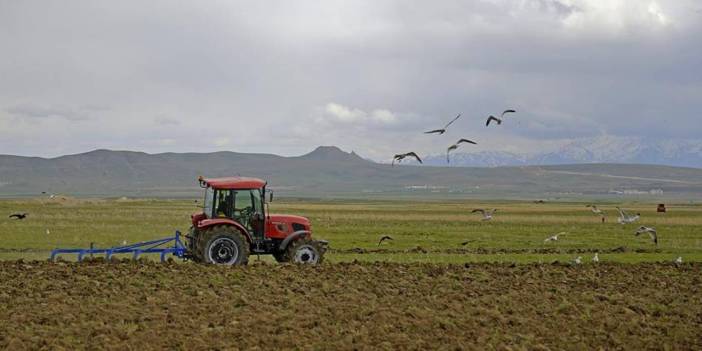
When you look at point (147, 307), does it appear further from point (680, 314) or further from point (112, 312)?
point (680, 314)

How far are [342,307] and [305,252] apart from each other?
6.77 meters

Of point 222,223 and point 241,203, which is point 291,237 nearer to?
point 241,203

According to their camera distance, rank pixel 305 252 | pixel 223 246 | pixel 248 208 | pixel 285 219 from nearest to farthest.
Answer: pixel 223 246 → pixel 248 208 → pixel 285 219 → pixel 305 252

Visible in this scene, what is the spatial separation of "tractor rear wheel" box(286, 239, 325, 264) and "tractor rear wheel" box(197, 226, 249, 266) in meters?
1.22

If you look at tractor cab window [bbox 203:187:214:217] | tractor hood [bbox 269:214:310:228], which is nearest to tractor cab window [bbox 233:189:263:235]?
tractor hood [bbox 269:214:310:228]

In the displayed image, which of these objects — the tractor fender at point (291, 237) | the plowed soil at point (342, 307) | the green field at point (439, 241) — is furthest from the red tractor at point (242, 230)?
the green field at point (439, 241)

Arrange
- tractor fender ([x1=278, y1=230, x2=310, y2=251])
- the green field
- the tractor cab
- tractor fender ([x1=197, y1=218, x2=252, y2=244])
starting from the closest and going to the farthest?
tractor fender ([x1=197, y1=218, x2=252, y2=244]), the tractor cab, tractor fender ([x1=278, y1=230, x2=310, y2=251]), the green field

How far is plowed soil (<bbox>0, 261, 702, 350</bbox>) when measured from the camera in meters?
13.9

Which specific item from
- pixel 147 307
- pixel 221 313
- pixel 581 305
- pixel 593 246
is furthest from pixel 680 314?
pixel 593 246

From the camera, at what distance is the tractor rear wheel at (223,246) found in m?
22.0

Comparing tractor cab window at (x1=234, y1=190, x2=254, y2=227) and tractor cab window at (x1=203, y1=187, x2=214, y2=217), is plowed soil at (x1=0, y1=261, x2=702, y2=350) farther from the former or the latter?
tractor cab window at (x1=203, y1=187, x2=214, y2=217)

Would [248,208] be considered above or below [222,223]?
above

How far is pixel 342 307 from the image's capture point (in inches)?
653

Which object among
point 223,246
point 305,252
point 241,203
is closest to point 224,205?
point 241,203
